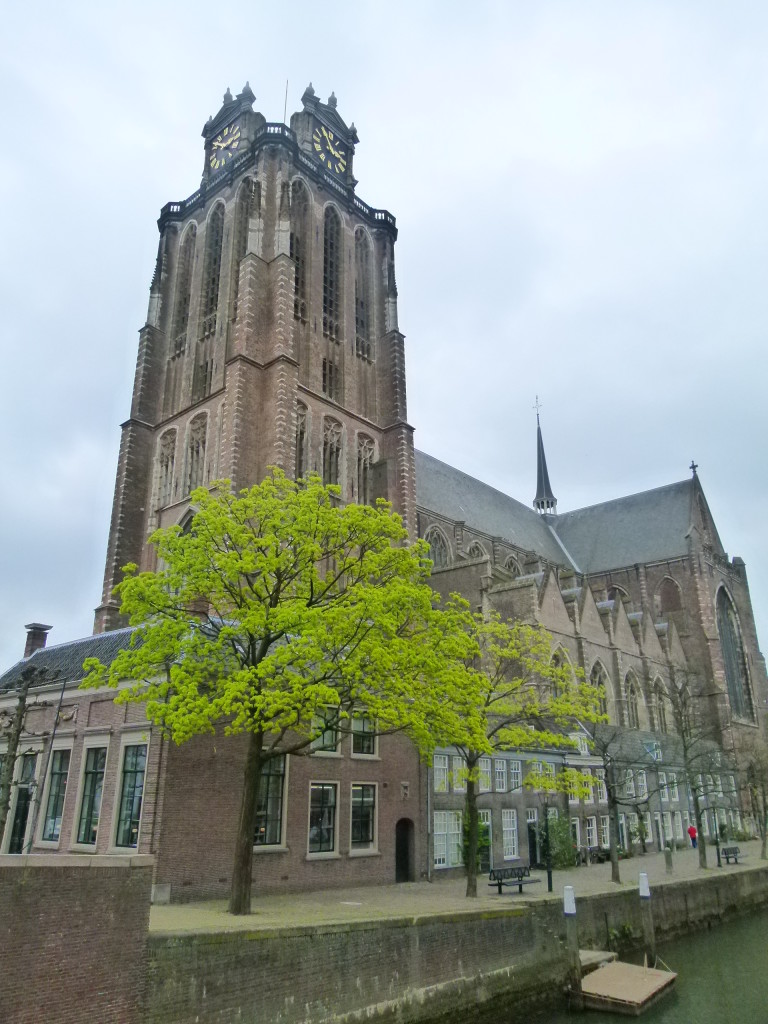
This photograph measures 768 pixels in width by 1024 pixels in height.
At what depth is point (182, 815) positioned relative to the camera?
16438 mm

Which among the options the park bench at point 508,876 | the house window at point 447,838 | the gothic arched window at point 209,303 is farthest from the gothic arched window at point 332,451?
the park bench at point 508,876

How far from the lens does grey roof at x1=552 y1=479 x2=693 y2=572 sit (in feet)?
205

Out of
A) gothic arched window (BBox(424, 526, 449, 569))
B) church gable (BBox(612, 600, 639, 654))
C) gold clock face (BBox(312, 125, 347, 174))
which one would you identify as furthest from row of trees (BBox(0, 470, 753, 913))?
gold clock face (BBox(312, 125, 347, 174))

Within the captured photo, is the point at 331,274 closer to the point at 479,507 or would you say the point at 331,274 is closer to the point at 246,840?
the point at 479,507

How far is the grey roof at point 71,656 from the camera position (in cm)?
2106

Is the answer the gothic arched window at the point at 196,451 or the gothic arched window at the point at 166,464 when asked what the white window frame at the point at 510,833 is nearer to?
the gothic arched window at the point at 196,451

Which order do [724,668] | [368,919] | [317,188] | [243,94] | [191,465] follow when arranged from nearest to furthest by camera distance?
[368,919] → [191,465] → [317,188] → [243,94] → [724,668]

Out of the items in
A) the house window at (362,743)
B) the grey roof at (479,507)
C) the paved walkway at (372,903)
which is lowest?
the paved walkway at (372,903)

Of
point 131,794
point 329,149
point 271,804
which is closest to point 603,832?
point 271,804

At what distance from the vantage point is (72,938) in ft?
33.1

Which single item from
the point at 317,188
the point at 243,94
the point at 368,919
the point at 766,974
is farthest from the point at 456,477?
the point at 368,919

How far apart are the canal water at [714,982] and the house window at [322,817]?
6699 mm

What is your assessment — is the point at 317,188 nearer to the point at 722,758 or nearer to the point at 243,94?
the point at 243,94

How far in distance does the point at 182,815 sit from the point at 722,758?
140 feet
